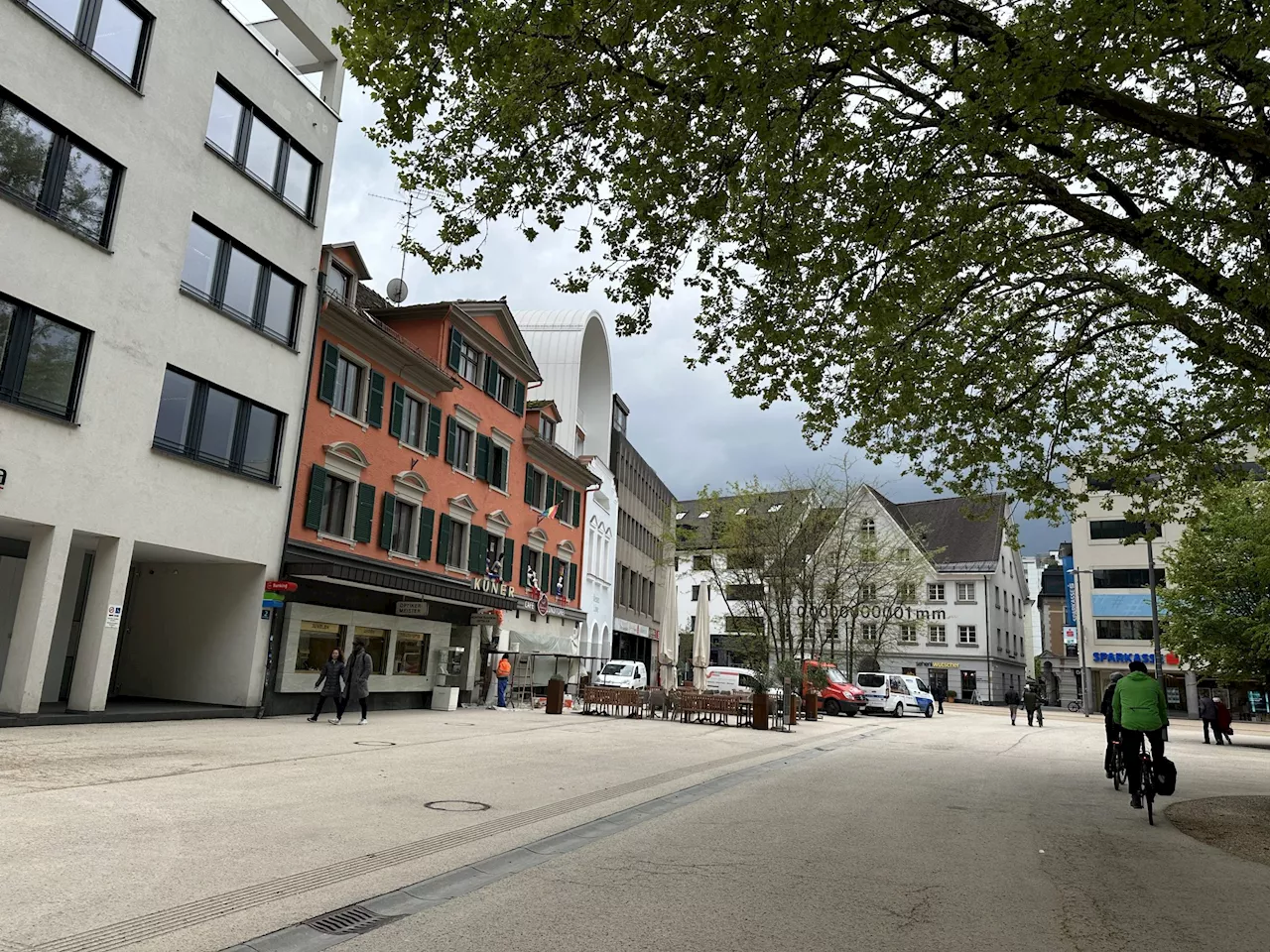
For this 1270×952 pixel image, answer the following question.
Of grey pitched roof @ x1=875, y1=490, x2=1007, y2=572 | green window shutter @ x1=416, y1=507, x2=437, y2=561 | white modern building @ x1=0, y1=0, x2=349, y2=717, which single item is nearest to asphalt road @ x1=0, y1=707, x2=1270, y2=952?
white modern building @ x1=0, y1=0, x2=349, y2=717

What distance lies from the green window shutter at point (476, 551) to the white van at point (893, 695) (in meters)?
19.9

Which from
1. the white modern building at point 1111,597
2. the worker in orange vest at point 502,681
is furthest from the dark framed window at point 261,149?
the white modern building at point 1111,597

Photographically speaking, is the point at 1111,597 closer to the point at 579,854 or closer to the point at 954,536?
the point at 954,536

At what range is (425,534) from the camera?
2709 cm

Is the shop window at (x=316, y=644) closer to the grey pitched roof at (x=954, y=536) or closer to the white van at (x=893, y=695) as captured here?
the white van at (x=893, y=695)

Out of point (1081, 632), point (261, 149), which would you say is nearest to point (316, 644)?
point (261, 149)

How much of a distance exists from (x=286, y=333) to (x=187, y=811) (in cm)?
1465

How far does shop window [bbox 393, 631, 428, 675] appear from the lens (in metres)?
25.7

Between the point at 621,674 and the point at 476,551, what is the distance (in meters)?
9.09

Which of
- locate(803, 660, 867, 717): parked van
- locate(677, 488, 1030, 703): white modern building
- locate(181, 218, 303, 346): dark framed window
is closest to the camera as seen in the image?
locate(181, 218, 303, 346): dark framed window

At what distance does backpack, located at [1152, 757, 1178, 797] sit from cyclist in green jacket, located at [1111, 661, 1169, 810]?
0.29ft

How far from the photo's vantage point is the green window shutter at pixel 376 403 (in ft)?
78.3

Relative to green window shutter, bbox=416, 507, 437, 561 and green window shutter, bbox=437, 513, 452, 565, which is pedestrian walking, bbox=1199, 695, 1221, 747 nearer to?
green window shutter, bbox=437, 513, 452, 565

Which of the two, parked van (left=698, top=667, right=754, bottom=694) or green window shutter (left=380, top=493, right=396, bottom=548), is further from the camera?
parked van (left=698, top=667, right=754, bottom=694)
